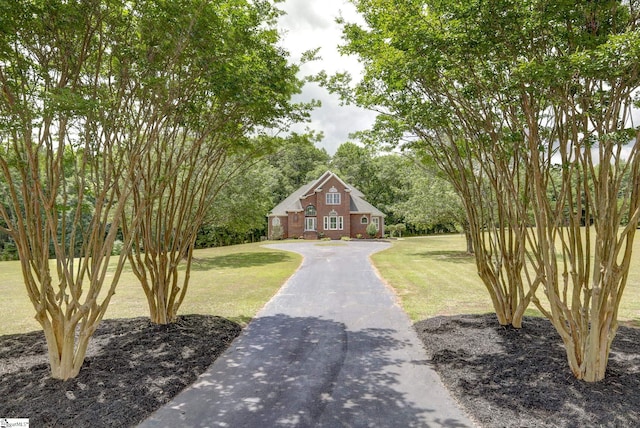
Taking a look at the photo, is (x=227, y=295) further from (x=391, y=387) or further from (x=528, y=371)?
(x=528, y=371)

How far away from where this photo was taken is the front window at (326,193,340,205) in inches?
1740

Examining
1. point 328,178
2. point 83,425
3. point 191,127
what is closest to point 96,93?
point 191,127

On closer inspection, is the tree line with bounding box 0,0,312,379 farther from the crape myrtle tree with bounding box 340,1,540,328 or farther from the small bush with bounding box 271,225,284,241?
the small bush with bounding box 271,225,284,241

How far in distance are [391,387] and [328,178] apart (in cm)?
3941

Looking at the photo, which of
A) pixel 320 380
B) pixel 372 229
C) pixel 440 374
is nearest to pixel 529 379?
pixel 440 374

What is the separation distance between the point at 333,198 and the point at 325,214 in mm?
2066

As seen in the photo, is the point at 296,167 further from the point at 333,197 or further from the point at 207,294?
the point at 207,294

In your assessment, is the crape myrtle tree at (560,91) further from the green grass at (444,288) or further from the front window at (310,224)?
Answer: the front window at (310,224)

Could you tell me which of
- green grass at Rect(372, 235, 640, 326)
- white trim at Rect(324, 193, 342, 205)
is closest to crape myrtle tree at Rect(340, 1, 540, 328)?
green grass at Rect(372, 235, 640, 326)

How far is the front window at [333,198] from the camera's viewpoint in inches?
1740

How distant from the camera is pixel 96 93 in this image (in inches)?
225

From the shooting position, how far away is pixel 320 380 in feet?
19.6

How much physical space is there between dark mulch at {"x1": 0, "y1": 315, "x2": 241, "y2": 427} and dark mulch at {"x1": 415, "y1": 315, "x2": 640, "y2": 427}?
13.8 feet

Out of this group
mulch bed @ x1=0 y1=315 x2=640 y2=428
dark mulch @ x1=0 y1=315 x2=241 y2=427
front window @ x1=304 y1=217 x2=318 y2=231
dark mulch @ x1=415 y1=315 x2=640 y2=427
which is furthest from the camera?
front window @ x1=304 y1=217 x2=318 y2=231
